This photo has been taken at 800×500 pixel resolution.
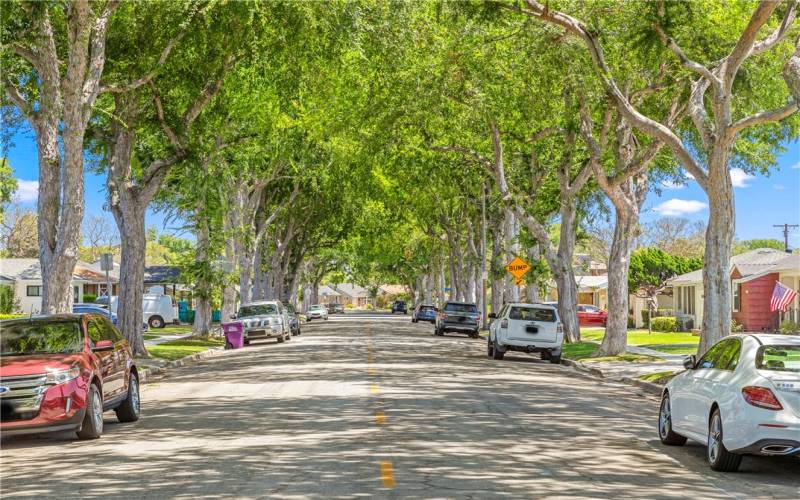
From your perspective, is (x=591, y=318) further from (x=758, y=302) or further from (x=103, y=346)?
(x=103, y=346)

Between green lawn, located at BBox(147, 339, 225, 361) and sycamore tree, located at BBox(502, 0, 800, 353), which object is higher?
sycamore tree, located at BBox(502, 0, 800, 353)

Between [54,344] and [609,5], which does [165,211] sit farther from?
[54,344]

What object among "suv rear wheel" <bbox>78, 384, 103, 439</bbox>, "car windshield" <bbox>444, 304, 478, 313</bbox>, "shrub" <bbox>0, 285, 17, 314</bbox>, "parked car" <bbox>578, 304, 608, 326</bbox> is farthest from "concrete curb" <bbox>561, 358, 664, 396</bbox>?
"shrub" <bbox>0, 285, 17, 314</bbox>

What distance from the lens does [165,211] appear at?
45.2m

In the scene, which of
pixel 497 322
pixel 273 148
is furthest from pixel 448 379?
pixel 273 148

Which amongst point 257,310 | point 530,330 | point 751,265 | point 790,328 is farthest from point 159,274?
point 530,330

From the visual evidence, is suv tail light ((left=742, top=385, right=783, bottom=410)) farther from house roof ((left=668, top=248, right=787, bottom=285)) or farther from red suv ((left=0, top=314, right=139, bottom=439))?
house roof ((left=668, top=248, right=787, bottom=285))

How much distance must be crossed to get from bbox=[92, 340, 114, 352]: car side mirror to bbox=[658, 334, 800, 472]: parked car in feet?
25.1

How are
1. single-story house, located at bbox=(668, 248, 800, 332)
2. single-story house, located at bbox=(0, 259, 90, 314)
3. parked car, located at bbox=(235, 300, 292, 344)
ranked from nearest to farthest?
parked car, located at bbox=(235, 300, 292, 344), single-story house, located at bbox=(668, 248, 800, 332), single-story house, located at bbox=(0, 259, 90, 314)

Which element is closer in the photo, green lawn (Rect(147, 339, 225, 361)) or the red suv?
the red suv

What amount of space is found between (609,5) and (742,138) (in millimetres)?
11780

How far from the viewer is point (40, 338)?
13727mm

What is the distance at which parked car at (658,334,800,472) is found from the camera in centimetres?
994

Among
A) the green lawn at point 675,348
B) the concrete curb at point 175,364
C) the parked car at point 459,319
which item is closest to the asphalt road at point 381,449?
the concrete curb at point 175,364
